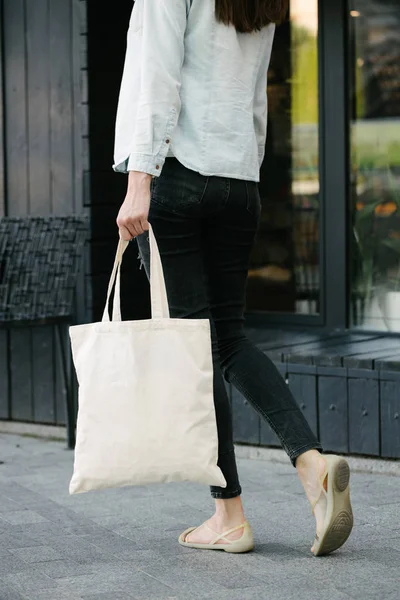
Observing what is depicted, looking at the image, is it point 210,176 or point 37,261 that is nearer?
point 210,176

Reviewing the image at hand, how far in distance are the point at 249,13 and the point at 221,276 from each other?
30.7 inches

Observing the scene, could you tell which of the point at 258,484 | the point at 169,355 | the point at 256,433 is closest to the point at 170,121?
the point at 169,355

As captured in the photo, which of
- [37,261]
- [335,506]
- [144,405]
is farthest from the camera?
[37,261]

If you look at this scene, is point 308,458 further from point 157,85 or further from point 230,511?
point 157,85

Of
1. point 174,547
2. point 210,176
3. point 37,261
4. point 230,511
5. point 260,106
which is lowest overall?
point 174,547

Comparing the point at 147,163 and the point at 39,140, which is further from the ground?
the point at 39,140

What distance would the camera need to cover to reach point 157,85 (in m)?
3.13

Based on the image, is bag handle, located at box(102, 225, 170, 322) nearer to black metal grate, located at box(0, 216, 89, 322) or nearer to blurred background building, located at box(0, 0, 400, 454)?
black metal grate, located at box(0, 216, 89, 322)

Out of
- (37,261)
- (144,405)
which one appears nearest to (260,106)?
(144,405)

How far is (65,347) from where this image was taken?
5605 millimetres

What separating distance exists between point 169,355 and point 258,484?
1575 millimetres

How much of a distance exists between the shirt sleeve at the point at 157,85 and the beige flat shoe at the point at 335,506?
3.18ft

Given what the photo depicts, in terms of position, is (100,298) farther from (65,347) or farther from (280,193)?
(280,193)

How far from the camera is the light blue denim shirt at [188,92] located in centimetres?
313
